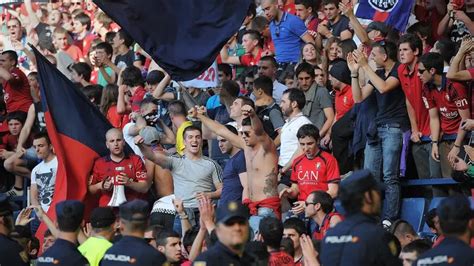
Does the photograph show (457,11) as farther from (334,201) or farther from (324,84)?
(334,201)

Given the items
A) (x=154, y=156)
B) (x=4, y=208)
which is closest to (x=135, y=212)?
(x=4, y=208)

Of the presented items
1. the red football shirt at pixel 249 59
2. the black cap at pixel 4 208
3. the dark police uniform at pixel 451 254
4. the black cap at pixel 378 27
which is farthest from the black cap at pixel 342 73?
the dark police uniform at pixel 451 254

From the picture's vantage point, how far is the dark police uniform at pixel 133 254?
11.3 meters

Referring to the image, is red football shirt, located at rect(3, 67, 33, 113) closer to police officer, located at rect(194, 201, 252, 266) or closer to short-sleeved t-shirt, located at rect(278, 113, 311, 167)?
short-sleeved t-shirt, located at rect(278, 113, 311, 167)

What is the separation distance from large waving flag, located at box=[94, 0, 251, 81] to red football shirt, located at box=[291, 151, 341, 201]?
1.87m

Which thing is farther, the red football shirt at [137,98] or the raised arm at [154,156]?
the red football shirt at [137,98]

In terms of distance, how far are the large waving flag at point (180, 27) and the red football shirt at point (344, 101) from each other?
156cm

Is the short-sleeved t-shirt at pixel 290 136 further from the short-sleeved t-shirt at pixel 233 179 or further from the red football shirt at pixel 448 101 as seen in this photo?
the red football shirt at pixel 448 101

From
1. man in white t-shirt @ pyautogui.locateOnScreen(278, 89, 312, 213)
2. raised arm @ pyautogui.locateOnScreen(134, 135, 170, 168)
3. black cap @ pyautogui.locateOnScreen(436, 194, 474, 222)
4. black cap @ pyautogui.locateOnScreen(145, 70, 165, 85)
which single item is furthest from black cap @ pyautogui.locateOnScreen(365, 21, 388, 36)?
black cap @ pyautogui.locateOnScreen(436, 194, 474, 222)

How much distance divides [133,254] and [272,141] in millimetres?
4988

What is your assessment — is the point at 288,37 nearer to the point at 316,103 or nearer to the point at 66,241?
the point at 316,103

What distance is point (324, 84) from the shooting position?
18.1m

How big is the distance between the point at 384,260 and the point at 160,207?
21.9ft

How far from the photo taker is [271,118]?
17641 mm
